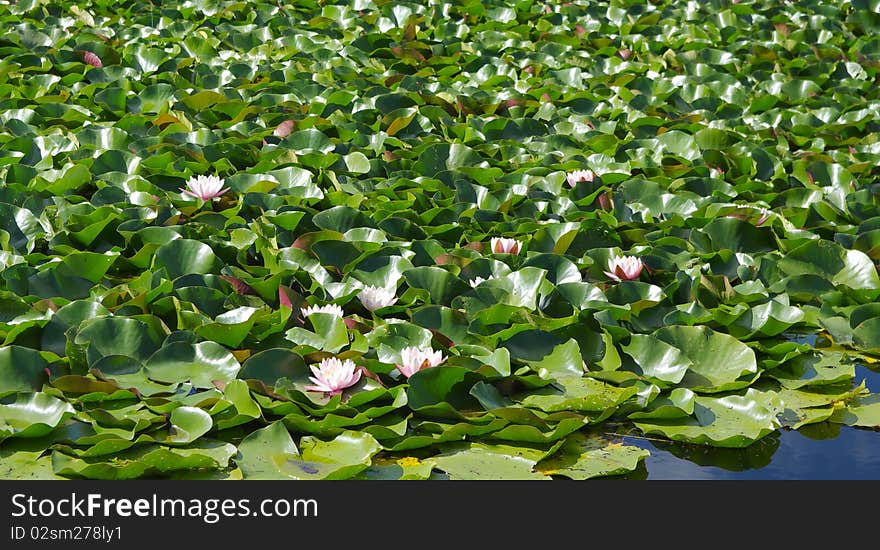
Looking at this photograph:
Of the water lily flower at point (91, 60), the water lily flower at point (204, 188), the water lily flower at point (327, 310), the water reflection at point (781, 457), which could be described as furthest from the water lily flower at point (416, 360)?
the water lily flower at point (91, 60)

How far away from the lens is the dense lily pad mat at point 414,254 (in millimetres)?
2512

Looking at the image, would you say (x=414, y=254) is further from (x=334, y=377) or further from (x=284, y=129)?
(x=284, y=129)

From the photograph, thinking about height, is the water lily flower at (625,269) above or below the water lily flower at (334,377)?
above

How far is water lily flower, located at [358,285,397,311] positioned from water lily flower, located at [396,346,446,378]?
1.17 feet

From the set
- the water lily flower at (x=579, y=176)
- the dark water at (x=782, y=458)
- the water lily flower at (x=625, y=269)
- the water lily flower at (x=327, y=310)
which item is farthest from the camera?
the water lily flower at (x=579, y=176)

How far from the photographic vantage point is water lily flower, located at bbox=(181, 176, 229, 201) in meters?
3.64

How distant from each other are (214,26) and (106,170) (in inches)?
91.9

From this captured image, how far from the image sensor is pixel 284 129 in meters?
4.31

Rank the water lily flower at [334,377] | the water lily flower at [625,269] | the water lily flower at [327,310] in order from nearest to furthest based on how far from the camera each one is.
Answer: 1. the water lily flower at [334,377]
2. the water lily flower at [327,310]
3. the water lily flower at [625,269]

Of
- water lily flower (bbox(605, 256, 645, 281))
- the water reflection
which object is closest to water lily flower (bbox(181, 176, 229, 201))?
water lily flower (bbox(605, 256, 645, 281))

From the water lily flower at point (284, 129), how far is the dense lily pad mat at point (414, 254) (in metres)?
0.01

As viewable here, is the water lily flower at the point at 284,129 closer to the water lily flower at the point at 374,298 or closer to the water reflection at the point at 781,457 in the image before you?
the water lily flower at the point at 374,298

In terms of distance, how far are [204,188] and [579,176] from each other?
1317mm

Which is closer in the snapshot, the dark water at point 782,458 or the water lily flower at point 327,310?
the dark water at point 782,458
